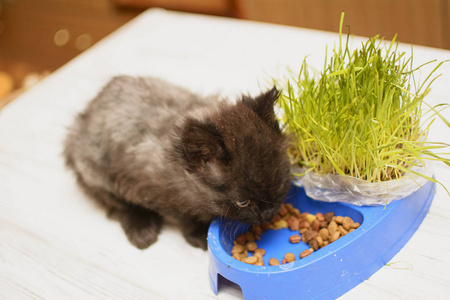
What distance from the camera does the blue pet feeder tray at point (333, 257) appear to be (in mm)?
1268

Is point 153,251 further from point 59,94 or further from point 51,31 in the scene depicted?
point 51,31

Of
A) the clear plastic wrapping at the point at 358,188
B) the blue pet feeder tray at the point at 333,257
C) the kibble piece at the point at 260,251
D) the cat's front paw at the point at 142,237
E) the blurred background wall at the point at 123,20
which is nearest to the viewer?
the blue pet feeder tray at the point at 333,257

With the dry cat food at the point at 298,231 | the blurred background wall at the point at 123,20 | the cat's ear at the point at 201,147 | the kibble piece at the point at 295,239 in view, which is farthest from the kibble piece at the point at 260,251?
the blurred background wall at the point at 123,20

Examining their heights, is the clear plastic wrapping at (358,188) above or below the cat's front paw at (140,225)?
above

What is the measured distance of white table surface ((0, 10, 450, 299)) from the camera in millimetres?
1451

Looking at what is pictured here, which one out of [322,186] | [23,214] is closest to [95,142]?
[23,214]

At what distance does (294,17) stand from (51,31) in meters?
2.48

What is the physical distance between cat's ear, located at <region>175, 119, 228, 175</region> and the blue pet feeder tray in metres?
0.21

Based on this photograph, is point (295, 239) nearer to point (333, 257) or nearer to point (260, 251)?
point (260, 251)

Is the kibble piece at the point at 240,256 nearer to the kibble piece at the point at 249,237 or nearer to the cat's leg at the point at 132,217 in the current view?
the kibble piece at the point at 249,237

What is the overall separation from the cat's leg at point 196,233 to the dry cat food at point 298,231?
0.12m

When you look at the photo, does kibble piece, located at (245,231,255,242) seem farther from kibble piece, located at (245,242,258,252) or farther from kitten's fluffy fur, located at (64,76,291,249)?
kitten's fluffy fur, located at (64,76,291,249)

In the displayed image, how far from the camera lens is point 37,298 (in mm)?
1495

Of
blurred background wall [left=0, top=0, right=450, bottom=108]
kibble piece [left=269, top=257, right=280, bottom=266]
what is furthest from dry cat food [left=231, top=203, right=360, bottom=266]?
blurred background wall [left=0, top=0, right=450, bottom=108]
